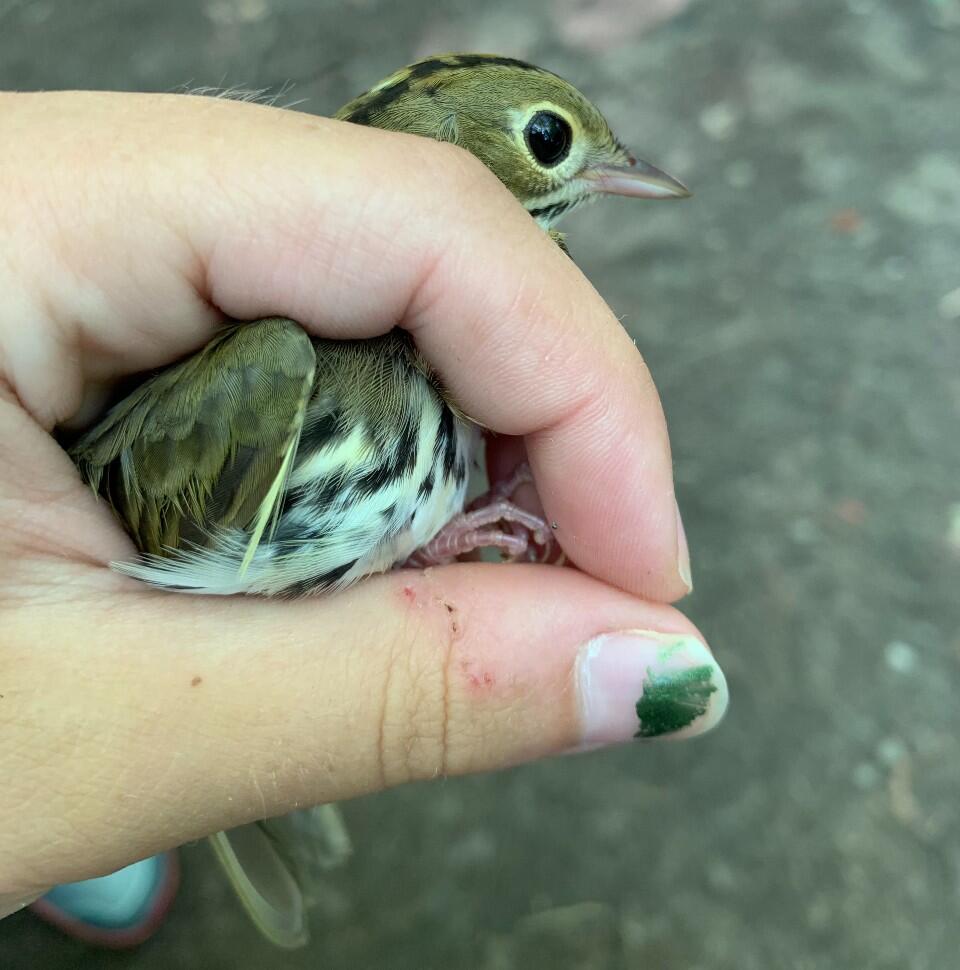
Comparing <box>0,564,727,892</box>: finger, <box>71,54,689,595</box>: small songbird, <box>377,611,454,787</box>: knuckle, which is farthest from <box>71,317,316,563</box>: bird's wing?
<box>377,611,454,787</box>: knuckle

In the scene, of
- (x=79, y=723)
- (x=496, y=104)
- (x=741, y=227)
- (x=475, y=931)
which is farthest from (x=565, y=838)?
(x=741, y=227)

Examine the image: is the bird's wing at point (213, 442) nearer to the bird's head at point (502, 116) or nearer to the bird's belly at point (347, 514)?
the bird's belly at point (347, 514)

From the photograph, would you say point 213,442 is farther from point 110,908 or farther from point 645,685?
point 110,908

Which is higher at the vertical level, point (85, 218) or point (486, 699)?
point (85, 218)

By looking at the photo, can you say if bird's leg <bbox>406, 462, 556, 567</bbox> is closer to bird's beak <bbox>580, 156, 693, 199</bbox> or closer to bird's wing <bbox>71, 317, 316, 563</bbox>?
bird's wing <bbox>71, 317, 316, 563</bbox>

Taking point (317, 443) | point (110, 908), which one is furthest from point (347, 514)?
point (110, 908)

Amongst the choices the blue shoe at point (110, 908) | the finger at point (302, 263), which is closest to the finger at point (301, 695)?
the finger at point (302, 263)

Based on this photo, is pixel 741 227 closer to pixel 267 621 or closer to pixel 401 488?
pixel 401 488
